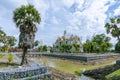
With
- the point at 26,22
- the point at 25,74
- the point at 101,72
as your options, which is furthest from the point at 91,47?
the point at 25,74

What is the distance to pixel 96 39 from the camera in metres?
92.8

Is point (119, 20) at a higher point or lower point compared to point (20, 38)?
higher

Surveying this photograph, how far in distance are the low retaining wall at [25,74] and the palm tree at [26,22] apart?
5365 mm

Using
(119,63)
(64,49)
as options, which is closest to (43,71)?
(119,63)

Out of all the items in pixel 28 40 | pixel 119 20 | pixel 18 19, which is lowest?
pixel 28 40

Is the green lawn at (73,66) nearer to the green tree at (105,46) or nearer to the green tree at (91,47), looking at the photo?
the green tree at (91,47)

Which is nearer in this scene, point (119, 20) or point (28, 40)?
point (28, 40)

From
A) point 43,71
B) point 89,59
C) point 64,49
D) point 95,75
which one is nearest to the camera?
point 43,71

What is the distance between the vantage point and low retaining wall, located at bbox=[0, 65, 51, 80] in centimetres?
1608

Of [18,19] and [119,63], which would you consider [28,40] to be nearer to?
[18,19]

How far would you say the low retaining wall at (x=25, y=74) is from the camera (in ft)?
52.8

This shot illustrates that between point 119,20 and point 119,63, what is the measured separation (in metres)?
26.6

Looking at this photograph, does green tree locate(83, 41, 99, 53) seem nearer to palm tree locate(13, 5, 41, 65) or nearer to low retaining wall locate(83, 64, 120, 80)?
low retaining wall locate(83, 64, 120, 80)

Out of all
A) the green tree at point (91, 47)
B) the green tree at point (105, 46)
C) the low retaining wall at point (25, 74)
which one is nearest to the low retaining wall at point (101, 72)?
the low retaining wall at point (25, 74)
